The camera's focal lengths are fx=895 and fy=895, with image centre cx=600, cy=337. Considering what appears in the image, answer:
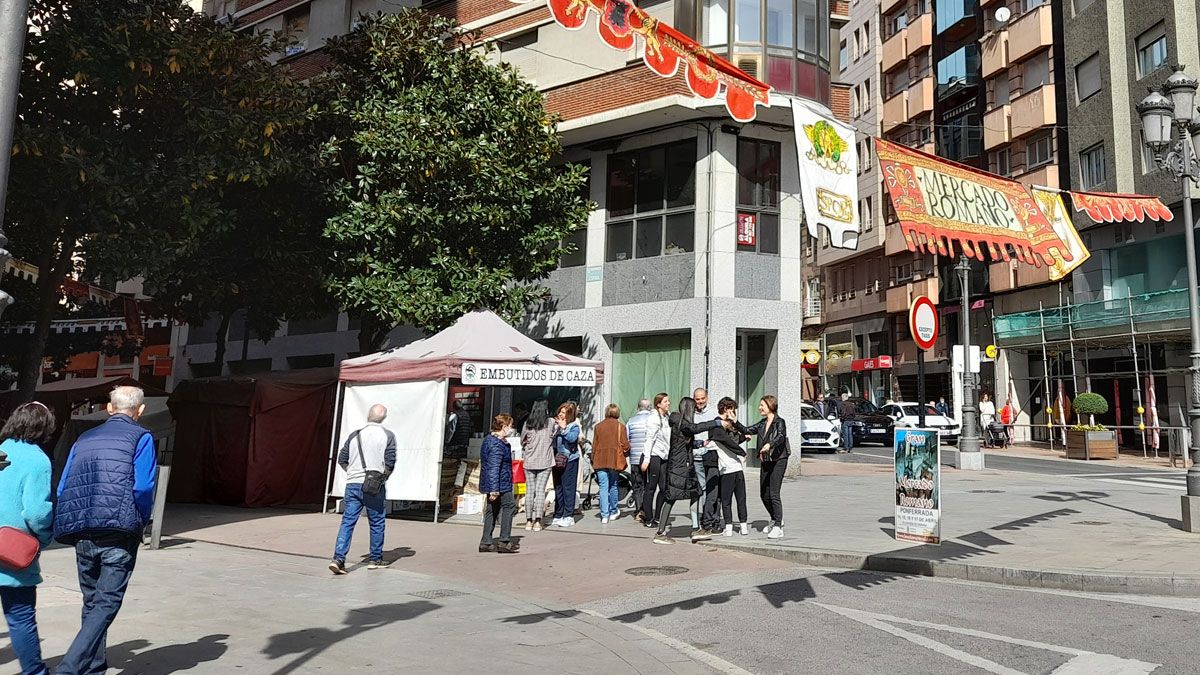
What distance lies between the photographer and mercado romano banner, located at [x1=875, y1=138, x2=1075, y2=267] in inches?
444

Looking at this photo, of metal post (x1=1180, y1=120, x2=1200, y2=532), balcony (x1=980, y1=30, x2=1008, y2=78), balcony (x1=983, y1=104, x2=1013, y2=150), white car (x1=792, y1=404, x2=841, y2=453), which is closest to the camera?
metal post (x1=1180, y1=120, x2=1200, y2=532)

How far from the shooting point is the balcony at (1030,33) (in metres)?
36.2

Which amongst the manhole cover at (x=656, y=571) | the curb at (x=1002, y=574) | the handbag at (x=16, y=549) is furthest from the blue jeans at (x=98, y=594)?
the curb at (x=1002, y=574)

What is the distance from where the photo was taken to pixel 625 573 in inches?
360

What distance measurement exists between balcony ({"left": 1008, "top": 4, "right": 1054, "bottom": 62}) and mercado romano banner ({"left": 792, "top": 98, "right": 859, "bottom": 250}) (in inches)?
1207

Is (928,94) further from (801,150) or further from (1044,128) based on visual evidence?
(801,150)

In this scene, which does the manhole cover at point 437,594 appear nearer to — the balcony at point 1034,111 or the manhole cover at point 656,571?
the manhole cover at point 656,571

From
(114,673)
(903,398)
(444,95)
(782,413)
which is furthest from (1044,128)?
(114,673)

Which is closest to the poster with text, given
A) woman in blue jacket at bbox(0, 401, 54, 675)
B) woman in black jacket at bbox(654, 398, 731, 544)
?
woman in black jacket at bbox(654, 398, 731, 544)

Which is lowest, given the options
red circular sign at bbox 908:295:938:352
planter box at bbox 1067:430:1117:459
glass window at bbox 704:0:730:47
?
planter box at bbox 1067:430:1117:459

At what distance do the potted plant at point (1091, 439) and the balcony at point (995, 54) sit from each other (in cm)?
1860

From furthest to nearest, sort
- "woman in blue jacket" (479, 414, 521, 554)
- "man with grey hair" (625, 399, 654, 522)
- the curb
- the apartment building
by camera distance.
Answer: the apartment building < "man with grey hair" (625, 399, 654, 522) < "woman in blue jacket" (479, 414, 521, 554) < the curb

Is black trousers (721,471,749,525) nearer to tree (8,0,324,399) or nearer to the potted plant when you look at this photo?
→ tree (8,0,324,399)

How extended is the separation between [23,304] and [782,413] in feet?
54.3
